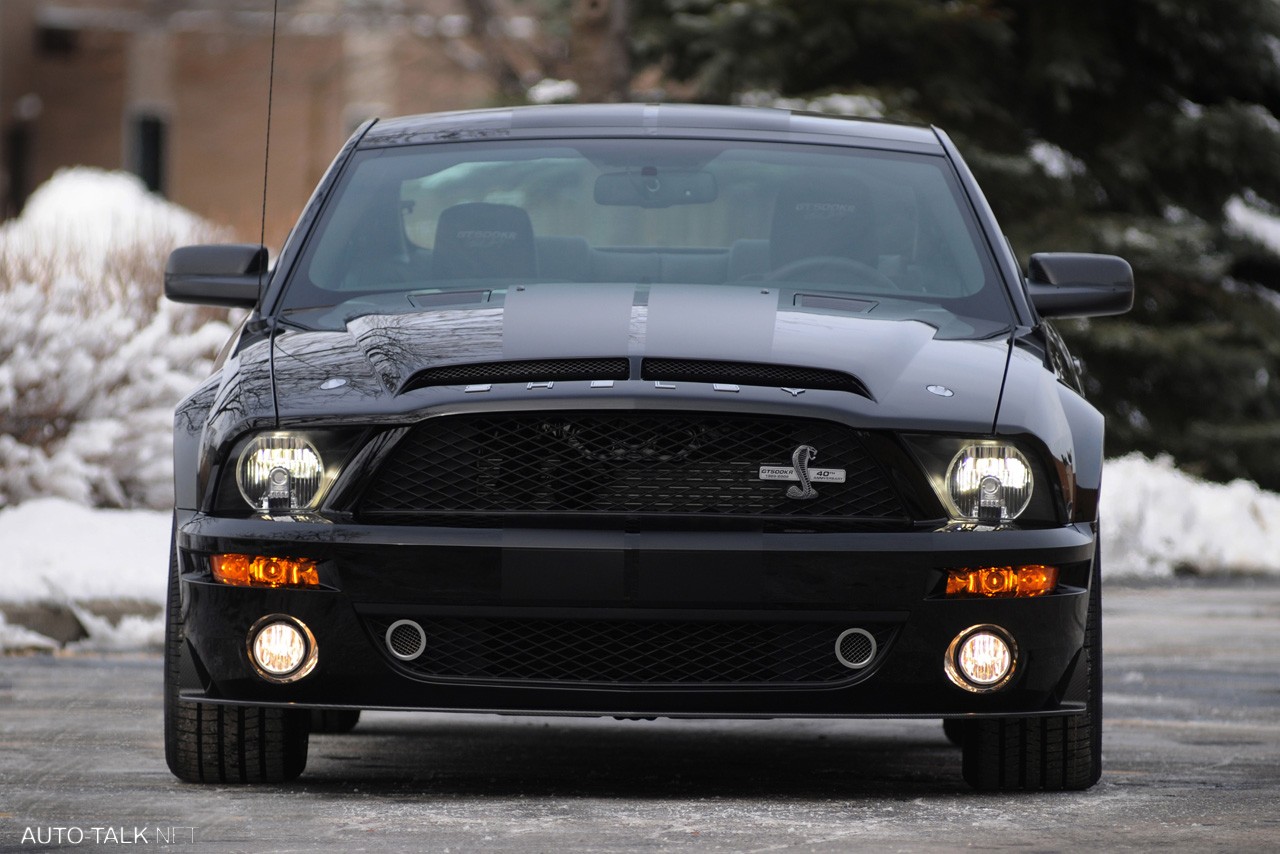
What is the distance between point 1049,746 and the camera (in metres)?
5.40

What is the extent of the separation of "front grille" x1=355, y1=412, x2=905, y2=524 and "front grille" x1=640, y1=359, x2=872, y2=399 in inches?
3.8

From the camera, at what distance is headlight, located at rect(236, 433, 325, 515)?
16.7 ft

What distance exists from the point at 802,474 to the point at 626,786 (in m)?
1.07

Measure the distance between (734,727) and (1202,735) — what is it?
1388 millimetres

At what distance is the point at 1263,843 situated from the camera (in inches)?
186

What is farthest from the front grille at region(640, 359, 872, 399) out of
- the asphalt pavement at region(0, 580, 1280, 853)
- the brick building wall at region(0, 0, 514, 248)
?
the brick building wall at region(0, 0, 514, 248)

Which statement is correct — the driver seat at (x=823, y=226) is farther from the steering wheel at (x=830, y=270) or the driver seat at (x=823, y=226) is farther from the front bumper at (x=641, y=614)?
the front bumper at (x=641, y=614)

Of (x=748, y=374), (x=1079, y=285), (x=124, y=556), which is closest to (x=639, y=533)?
(x=748, y=374)

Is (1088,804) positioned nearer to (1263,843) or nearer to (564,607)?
(1263,843)

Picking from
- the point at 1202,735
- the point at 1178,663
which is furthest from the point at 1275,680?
the point at 1202,735

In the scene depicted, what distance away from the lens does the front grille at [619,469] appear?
4.99 m

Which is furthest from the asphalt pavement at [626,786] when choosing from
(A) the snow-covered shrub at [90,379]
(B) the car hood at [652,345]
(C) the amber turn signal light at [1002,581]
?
(A) the snow-covered shrub at [90,379]

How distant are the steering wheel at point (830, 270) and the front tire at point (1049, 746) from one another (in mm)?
1068

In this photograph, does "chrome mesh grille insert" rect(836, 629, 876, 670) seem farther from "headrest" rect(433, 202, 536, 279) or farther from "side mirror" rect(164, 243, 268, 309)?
"side mirror" rect(164, 243, 268, 309)
